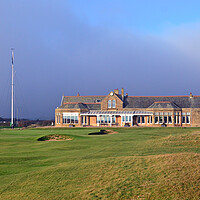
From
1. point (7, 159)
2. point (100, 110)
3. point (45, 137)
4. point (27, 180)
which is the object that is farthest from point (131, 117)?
point (27, 180)

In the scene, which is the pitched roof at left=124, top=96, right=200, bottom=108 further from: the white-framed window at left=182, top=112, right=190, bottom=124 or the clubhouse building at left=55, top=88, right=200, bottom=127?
the white-framed window at left=182, top=112, right=190, bottom=124

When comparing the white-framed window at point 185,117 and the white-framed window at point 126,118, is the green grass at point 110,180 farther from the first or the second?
the white-framed window at point 185,117

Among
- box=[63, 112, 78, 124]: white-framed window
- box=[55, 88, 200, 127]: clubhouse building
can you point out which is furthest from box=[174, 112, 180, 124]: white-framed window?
box=[63, 112, 78, 124]: white-framed window

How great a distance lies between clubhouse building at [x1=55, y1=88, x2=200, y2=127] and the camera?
7356 cm

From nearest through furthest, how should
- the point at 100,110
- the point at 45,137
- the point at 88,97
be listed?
1. the point at 45,137
2. the point at 100,110
3. the point at 88,97

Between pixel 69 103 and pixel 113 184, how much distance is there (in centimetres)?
7099

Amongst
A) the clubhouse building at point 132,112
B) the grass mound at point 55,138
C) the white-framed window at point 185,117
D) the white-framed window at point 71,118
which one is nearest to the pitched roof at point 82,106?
the clubhouse building at point 132,112

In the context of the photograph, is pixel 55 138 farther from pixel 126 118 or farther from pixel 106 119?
pixel 106 119

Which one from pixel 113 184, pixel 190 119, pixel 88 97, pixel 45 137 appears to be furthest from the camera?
pixel 88 97

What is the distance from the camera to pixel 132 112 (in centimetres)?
7650

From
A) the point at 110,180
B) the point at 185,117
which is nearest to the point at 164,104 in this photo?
the point at 185,117

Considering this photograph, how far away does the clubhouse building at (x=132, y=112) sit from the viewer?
73.6 m

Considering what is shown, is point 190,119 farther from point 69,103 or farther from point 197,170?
point 197,170

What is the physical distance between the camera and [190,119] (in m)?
73.6
